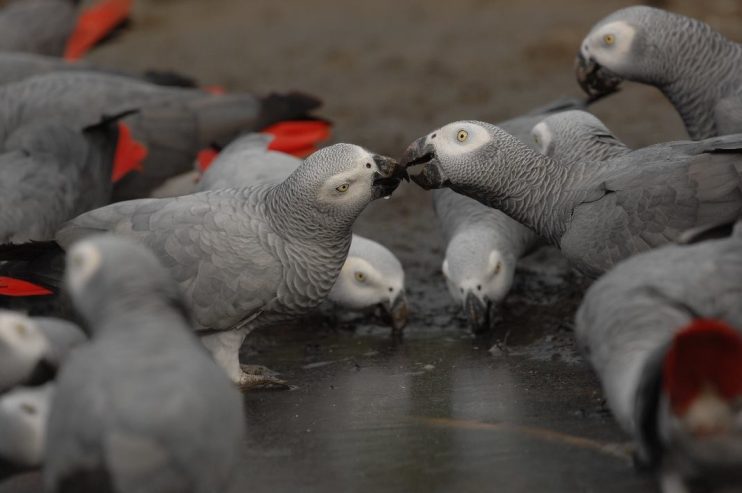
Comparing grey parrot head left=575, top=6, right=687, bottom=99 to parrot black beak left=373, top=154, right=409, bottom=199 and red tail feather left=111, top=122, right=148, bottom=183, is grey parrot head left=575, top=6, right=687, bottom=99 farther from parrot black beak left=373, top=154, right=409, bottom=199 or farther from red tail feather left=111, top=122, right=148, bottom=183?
red tail feather left=111, top=122, right=148, bottom=183

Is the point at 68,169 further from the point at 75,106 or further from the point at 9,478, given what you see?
the point at 9,478

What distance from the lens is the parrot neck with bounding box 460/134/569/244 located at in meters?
4.81

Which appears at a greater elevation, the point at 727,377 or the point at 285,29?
the point at 727,377

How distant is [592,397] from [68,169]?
10.8 feet

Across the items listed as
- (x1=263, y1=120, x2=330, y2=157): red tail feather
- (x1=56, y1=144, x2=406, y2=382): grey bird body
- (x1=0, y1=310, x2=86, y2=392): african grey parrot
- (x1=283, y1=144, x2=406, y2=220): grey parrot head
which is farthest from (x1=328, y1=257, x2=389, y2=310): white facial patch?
(x1=0, y1=310, x2=86, y2=392): african grey parrot

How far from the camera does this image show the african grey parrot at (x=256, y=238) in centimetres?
466

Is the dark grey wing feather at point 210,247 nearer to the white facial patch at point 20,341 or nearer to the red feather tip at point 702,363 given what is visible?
the white facial patch at point 20,341

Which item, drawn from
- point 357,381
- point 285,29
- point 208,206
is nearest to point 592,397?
point 357,381

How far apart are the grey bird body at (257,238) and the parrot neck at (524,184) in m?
0.44

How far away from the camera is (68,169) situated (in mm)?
6047

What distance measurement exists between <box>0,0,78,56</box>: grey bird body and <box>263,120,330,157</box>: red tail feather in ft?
9.86

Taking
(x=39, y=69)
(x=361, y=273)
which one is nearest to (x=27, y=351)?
(x=361, y=273)

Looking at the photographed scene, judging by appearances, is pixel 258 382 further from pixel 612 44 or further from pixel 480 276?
pixel 612 44

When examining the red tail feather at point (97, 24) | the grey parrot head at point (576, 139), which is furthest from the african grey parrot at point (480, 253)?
the red tail feather at point (97, 24)
